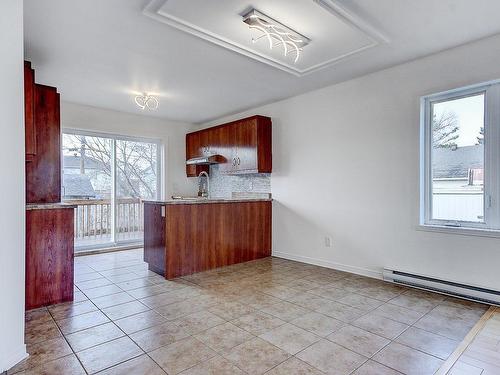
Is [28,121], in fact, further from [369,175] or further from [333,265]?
[333,265]

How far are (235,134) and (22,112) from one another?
3.31 meters

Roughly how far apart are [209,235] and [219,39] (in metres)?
2.36

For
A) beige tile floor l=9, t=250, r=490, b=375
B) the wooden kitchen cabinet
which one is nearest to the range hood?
the wooden kitchen cabinet

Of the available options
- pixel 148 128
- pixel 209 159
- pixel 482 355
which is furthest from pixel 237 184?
pixel 482 355

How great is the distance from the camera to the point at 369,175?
3605 mm

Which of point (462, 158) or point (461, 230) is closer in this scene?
point (461, 230)

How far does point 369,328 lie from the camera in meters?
2.29

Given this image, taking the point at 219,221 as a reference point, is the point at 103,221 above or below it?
below

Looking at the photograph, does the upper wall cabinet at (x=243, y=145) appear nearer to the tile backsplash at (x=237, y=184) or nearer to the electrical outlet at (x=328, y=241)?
the tile backsplash at (x=237, y=184)

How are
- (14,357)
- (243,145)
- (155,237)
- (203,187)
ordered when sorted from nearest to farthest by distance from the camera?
(14,357) < (155,237) < (243,145) < (203,187)

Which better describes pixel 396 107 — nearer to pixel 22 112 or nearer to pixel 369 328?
pixel 369 328

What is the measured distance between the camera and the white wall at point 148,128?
4.92m

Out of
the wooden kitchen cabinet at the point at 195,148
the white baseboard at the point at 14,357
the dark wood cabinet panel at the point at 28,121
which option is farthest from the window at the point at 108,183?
the white baseboard at the point at 14,357

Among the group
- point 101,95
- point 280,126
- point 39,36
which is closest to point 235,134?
point 280,126
